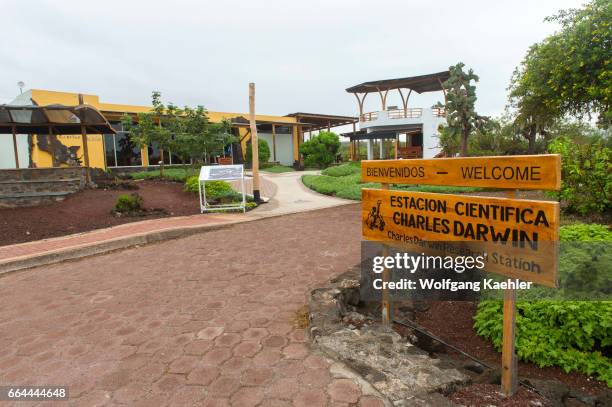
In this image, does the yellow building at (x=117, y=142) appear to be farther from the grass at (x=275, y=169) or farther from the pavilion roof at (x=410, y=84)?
the pavilion roof at (x=410, y=84)

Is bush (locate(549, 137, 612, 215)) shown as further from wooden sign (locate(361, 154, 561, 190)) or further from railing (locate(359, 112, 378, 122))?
railing (locate(359, 112, 378, 122))

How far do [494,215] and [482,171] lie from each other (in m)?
0.29

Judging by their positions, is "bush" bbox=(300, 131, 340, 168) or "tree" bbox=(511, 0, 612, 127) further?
"bush" bbox=(300, 131, 340, 168)

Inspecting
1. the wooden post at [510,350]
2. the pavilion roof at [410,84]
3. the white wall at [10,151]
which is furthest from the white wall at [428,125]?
the wooden post at [510,350]

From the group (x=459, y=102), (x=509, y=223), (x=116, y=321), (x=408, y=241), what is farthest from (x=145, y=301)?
(x=459, y=102)

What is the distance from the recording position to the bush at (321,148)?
2695cm

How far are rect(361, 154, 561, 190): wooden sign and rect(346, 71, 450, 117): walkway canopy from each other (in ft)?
86.4

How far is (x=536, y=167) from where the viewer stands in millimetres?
1979

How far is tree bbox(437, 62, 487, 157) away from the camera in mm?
17172

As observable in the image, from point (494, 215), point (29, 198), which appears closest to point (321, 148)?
point (29, 198)

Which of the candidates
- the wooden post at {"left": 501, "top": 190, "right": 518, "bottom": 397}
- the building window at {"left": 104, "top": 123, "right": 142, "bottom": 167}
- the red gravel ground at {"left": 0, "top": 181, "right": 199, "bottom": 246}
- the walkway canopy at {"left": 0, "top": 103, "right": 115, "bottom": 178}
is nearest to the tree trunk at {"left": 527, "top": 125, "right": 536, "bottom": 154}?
the red gravel ground at {"left": 0, "top": 181, "right": 199, "bottom": 246}

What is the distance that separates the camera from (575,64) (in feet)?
36.8

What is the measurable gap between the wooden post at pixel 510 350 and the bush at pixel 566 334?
681 millimetres

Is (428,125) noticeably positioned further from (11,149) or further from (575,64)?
(11,149)
